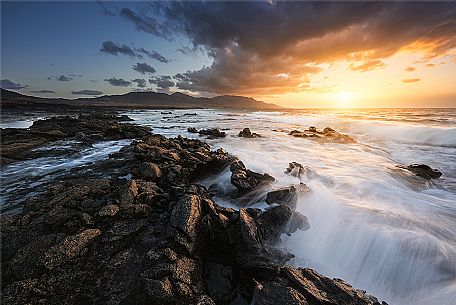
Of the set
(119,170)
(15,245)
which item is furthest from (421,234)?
(119,170)

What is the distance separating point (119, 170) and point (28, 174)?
3035mm

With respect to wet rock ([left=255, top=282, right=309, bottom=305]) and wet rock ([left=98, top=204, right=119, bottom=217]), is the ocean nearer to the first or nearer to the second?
wet rock ([left=255, top=282, right=309, bottom=305])

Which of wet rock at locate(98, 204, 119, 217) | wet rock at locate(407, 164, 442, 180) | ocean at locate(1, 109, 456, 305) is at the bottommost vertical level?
ocean at locate(1, 109, 456, 305)

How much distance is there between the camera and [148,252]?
4.02 m

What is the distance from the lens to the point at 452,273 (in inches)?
171

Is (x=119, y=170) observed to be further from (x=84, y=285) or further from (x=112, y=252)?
(x=84, y=285)

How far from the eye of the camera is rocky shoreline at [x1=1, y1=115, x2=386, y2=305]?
3.37 meters

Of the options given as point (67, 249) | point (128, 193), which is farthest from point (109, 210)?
point (67, 249)

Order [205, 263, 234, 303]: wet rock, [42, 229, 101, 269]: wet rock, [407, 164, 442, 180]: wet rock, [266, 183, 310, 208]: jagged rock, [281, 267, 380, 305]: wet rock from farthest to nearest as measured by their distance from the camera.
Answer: [407, 164, 442, 180]: wet rock < [266, 183, 310, 208]: jagged rock < [42, 229, 101, 269]: wet rock < [205, 263, 234, 303]: wet rock < [281, 267, 380, 305]: wet rock

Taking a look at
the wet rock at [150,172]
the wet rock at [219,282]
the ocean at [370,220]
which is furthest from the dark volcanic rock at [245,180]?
the wet rock at [219,282]

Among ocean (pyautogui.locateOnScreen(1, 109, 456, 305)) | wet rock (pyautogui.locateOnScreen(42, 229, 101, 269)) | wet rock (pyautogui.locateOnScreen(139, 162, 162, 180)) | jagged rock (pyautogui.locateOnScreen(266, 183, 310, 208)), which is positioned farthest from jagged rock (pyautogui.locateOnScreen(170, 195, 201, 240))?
wet rock (pyautogui.locateOnScreen(139, 162, 162, 180))

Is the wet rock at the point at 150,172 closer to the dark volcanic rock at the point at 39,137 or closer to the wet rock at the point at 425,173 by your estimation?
the dark volcanic rock at the point at 39,137

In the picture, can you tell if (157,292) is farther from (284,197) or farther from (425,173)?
(425,173)

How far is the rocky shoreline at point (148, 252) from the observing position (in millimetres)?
3367
